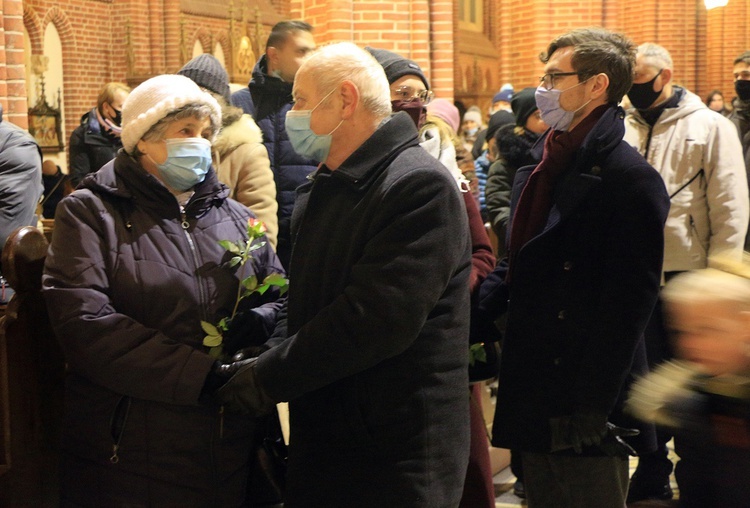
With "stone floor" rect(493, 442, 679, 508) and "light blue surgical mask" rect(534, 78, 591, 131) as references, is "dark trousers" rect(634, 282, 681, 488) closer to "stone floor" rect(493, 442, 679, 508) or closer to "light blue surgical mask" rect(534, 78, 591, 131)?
"stone floor" rect(493, 442, 679, 508)

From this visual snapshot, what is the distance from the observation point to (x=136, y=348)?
2488 mm

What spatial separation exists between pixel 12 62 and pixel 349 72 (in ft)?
11.2

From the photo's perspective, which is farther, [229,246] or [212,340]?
[229,246]

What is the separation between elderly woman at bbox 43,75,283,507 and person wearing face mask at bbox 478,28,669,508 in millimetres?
860

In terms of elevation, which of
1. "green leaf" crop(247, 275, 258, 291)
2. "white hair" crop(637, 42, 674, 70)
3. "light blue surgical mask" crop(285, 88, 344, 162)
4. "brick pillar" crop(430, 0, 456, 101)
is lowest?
"green leaf" crop(247, 275, 258, 291)

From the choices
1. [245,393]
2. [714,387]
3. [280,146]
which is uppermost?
[280,146]

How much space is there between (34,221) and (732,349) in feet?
12.9

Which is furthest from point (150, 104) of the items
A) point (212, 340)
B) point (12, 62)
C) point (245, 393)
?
point (12, 62)

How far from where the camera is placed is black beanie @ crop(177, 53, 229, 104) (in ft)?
12.8

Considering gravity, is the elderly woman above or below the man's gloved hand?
above

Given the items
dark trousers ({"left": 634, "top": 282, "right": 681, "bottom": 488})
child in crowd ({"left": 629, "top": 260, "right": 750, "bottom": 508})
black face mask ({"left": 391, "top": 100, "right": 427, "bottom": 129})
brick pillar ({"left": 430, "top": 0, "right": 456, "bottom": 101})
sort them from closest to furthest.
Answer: child in crowd ({"left": 629, "top": 260, "right": 750, "bottom": 508}) < black face mask ({"left": 391, "top": 100, "right": 427, "bottom": 129}) < dark trousers ({"left": 634, "top": 282, "right": 681, "bottom": 488}) < brick pillar ({"left": 430, "top": 0, "right": 456, "bottom": 101})

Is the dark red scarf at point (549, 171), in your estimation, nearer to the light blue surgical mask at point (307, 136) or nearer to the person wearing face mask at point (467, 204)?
the person wearing face mask at point (467, 204)

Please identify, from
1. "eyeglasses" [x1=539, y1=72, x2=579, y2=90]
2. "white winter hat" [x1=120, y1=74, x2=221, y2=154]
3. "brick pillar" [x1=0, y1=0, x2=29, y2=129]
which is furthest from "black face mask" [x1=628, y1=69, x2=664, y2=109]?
"brick pillar" [x1=0, y1=0, x2=29, y2=129]

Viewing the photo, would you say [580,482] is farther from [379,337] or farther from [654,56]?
[654,56]
